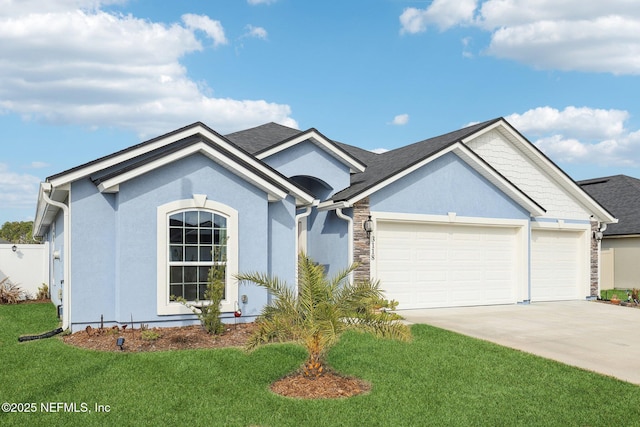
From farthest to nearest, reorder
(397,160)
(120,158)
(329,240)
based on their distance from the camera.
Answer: (397,160)
(329,240)
(120,158)

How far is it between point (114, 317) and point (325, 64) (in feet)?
31.6

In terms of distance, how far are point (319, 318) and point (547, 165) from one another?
43.1 ft

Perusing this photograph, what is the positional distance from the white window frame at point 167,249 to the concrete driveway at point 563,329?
14.2 ft

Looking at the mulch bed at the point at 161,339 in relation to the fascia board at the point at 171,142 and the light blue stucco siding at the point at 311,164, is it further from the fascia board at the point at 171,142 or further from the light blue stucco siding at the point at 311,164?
the light blue stucco siding at the point at 311,164

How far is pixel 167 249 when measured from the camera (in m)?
11.1

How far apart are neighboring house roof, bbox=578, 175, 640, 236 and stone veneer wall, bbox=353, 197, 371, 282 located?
13.5 m

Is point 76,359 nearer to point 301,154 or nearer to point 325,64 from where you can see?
point 301,154

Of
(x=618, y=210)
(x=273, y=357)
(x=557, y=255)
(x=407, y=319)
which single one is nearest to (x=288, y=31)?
(x=407, y=319)

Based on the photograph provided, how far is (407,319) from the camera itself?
42.8 ft

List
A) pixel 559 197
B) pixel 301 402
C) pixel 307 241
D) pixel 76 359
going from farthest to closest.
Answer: pixel 559 197 → pixel 307 241 → pixel 76 359 → pixel 301 402

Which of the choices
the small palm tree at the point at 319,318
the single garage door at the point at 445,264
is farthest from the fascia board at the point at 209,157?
the small palm tree at the point at 319,318

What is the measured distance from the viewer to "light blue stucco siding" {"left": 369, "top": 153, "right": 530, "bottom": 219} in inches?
585

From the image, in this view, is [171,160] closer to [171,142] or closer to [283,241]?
[171,142]

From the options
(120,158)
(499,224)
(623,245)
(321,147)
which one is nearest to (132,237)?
(120,158)
